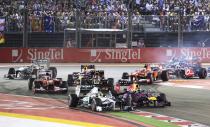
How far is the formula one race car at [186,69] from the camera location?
25.0 meters

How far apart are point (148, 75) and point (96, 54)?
1318 cm

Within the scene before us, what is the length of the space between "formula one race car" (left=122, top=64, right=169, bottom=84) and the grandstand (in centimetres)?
1032

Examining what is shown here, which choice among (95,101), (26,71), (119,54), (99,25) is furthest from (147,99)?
(119,54)

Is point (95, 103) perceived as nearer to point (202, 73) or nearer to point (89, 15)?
point (202, 73)

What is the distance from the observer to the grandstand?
1297 inches

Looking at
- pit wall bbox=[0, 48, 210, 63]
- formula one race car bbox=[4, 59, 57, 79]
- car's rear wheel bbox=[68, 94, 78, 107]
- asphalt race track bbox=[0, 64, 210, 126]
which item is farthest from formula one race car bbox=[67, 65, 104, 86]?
pit wall bbox=[0, 48, 210, 63]

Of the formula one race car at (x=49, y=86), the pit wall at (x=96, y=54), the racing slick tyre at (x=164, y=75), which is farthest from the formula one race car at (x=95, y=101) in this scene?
the pit wall at (x=96, y=54)

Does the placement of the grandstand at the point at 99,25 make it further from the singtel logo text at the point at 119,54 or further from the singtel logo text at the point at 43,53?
the singtel logo text at the point at 119,54

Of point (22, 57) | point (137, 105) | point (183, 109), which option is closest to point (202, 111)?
point (183, 109)

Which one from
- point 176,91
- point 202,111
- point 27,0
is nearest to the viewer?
point 202,111

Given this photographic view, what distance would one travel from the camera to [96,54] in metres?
34.5

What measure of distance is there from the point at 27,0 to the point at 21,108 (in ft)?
76.1

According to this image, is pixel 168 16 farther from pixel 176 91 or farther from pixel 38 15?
pixel 176 91

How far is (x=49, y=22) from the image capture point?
32.9 metres
